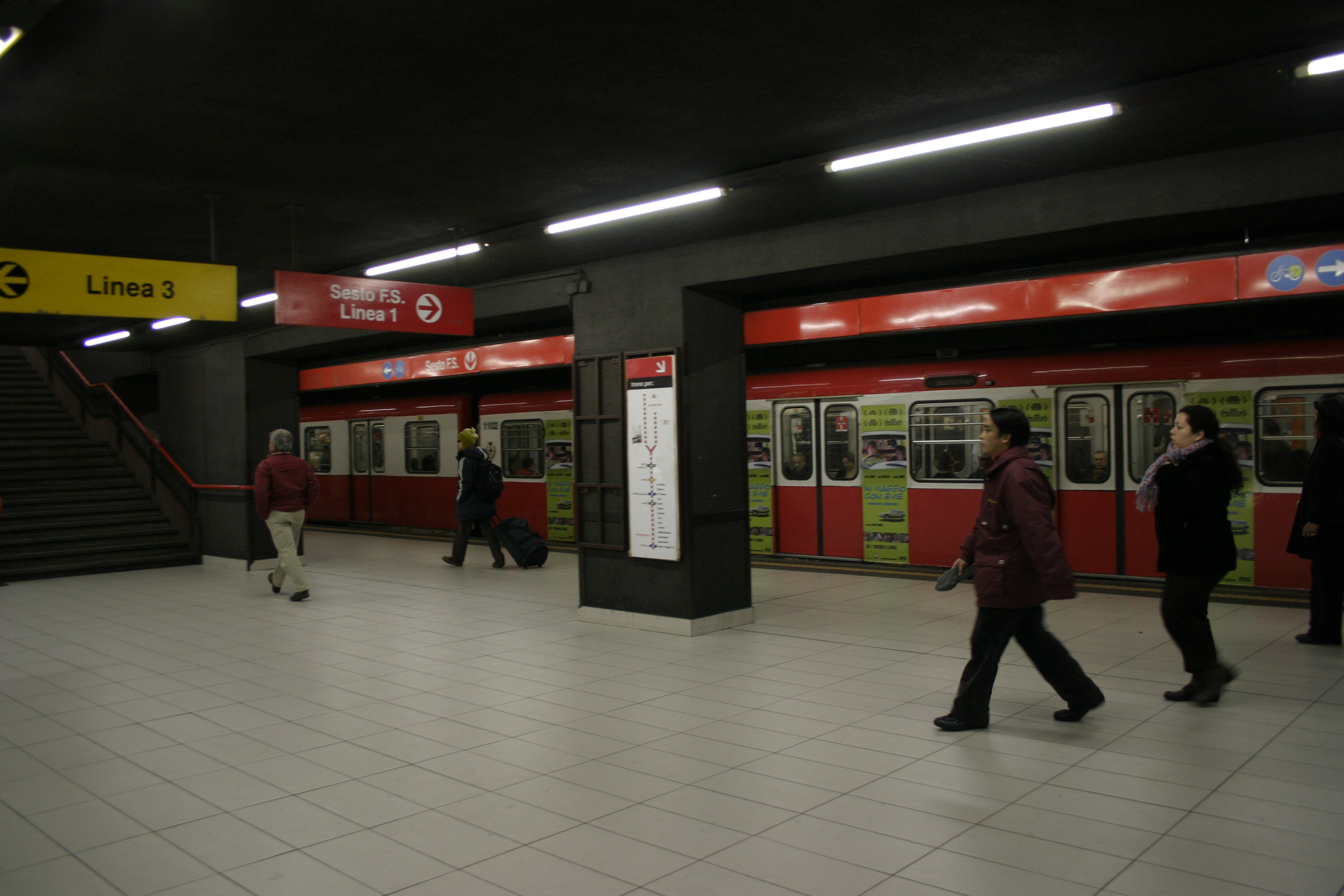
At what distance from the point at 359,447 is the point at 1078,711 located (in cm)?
1307

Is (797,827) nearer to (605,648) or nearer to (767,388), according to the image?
(605,648)

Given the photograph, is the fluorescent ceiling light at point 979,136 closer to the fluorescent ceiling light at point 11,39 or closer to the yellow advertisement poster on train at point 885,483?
the fluorescent ceiling light at point 11,39

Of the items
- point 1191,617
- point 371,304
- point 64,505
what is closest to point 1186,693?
point 1191,617

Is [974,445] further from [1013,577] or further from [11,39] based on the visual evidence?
[11,39]

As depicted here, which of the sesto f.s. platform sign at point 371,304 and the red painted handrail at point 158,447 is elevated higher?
the sesto f.s. platform sign at point 371,304

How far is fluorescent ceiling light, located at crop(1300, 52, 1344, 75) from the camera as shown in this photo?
3.74 m

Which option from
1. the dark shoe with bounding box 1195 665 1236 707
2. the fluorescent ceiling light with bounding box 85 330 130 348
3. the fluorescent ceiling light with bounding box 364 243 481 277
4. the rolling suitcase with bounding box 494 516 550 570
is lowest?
the dark shoe with bounding box 1195 665 1236 707

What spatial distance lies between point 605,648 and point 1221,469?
395 cm

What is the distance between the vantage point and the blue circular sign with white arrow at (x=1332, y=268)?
17.9ft

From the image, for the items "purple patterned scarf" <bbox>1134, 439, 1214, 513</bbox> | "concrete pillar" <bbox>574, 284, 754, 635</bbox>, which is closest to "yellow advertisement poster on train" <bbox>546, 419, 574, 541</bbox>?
"concrete pillar" <bbox>574, 284, 754, 635</bbox>

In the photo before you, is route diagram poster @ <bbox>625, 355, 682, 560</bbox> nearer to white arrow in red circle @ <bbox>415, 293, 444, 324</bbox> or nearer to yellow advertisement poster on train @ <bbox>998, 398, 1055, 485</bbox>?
white arrow in red circle @ <bbox>415, 293, 444, 324</bbox>

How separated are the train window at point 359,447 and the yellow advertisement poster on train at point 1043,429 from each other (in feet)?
34.5

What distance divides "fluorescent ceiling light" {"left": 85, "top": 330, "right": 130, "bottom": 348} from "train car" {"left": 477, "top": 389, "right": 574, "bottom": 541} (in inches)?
183

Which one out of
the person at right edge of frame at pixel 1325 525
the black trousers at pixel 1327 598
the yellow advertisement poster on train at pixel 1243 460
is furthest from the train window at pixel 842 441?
the black trousers at pixel 1327 598
